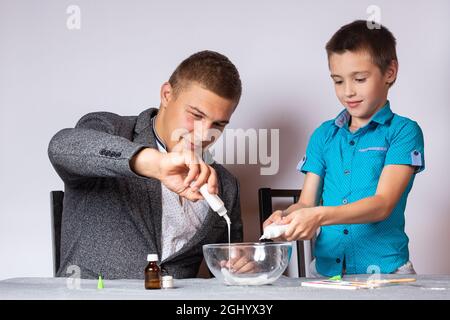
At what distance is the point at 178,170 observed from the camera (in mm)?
1181

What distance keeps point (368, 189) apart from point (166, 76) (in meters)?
0.82

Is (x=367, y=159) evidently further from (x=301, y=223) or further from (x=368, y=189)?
(x=301, y=223)

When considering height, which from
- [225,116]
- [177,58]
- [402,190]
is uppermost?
[177,58]

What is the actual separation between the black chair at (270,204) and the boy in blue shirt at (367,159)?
0.31 meters

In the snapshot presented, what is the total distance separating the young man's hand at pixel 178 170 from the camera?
1.16m

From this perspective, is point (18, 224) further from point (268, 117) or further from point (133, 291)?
point (133, 291)

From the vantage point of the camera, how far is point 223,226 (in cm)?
179

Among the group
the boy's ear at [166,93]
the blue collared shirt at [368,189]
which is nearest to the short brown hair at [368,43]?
the blue collared shirt at [368,189]

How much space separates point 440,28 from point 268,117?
59 centimetres

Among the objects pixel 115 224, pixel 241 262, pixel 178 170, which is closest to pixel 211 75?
pixel 115 224

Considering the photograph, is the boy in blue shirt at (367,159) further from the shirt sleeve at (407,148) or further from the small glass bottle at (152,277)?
the small glass bottle at (152,277)

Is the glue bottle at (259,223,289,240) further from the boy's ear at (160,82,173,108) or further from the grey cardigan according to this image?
the boy's ear at (160,82,173,108)
